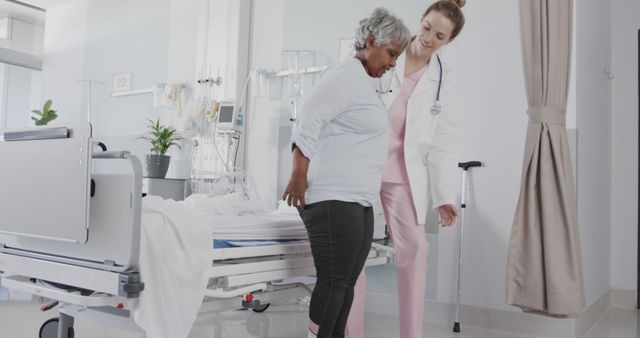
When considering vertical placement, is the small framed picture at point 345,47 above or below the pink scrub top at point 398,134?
above

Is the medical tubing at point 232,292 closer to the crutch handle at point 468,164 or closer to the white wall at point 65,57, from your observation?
the crutch handle at point 468,164

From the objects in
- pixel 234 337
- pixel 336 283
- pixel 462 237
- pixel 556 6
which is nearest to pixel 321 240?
pixel 336 283

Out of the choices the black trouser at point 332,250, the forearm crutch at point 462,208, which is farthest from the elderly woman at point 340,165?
the forearm crutch at point 462,208

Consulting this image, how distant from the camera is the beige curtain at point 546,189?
8.87 feet

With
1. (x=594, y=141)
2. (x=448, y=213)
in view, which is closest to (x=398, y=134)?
(x=448, y=213)

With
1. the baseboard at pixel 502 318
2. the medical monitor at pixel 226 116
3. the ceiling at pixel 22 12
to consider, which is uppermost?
the ceiling at pixel 22 12

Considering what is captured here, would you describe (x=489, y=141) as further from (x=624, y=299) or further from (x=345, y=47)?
(x=624, y=299)

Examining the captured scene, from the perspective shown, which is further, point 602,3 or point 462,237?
point 602,3

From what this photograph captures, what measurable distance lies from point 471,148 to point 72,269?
2288mm

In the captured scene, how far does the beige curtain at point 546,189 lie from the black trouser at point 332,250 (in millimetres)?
1302

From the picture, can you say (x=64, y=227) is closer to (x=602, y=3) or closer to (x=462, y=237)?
(x=462, y=237)

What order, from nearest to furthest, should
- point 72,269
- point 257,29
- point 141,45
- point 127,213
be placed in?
point 127,213 → point 72,269 → point 257,29 → point 141,45

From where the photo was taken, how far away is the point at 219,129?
13.5 ft

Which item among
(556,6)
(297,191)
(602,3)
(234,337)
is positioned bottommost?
(234,337)
